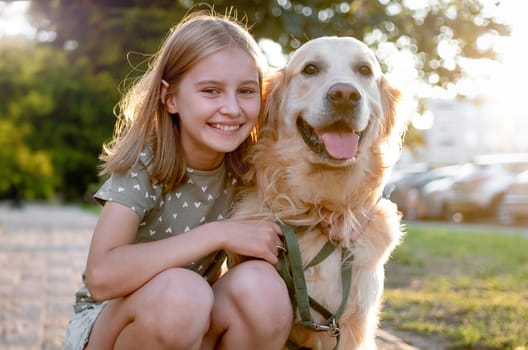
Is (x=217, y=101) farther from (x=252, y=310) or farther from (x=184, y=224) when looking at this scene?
(x=252, y=310)

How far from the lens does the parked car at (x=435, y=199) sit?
14.3 meters

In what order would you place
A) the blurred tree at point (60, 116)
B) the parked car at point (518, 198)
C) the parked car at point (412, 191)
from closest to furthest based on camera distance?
the parked car at point (518, 198) → the parked car at point (412, 191) → the blurred tree at point (60, 116)

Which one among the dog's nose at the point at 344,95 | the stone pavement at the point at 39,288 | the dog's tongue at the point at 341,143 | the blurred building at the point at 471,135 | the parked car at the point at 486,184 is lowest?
the blurred building at the point at 471,135

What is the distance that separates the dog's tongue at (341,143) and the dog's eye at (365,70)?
1.11 ft

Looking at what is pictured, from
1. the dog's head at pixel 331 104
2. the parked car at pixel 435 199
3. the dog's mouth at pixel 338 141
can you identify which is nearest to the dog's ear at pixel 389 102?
the dog's head at pixel 331 104

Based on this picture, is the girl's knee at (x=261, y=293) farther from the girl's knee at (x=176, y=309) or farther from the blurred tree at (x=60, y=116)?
the blurred tree at (x=60, y=116)

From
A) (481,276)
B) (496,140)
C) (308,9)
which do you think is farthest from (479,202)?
(496,140)

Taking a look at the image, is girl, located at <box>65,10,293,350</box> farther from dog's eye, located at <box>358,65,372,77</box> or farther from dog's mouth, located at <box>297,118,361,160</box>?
dog's eye, located at <box>358,65,372,77</box>

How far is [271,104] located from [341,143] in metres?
0.40

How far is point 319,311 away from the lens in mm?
2449

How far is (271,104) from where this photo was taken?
2850 mm

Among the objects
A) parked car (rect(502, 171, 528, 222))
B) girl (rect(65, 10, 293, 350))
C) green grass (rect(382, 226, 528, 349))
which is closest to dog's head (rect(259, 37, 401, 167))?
girl (rect(65, 10, 293, 350))

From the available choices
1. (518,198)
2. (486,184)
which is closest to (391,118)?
(518,198)

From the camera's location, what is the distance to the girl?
223 cm
